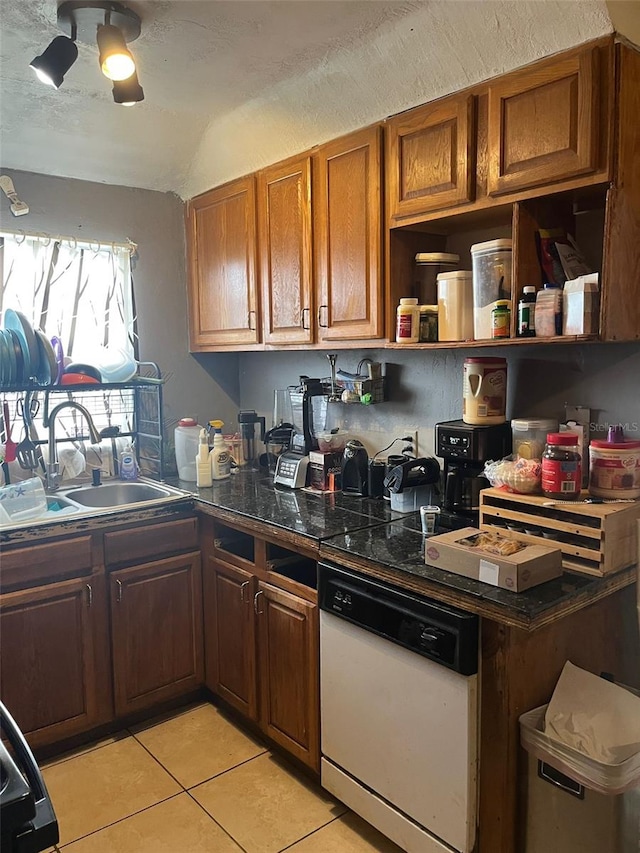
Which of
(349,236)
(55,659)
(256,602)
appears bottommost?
(55,659)

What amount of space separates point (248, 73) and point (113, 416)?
163 cm

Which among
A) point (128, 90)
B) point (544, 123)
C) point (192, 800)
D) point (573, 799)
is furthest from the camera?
point (192, 800)

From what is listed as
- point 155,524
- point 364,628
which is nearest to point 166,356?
point 155,524

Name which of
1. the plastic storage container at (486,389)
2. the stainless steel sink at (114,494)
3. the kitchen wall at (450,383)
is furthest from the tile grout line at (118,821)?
the plastic storage container at (486,389)

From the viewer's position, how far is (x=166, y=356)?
128 inches

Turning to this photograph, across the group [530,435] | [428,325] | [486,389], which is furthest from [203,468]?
[530,435]

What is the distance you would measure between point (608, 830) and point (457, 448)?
3.54 ft

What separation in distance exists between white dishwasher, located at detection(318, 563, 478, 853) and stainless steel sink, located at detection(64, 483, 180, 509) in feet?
3.86

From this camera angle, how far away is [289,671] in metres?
2.20

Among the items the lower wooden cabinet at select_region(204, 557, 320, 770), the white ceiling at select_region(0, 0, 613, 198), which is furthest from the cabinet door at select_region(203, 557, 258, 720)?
the white ceiling at select_region(0, 0, 613, 198)

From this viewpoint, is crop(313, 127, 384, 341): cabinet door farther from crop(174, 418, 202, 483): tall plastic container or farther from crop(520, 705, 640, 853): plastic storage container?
crop(520, 705, 640, 853): plastic storage container

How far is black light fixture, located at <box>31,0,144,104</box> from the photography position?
5.82 ft

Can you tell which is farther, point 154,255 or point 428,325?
point 154,255

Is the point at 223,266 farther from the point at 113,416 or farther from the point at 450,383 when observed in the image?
the point at 450,383
